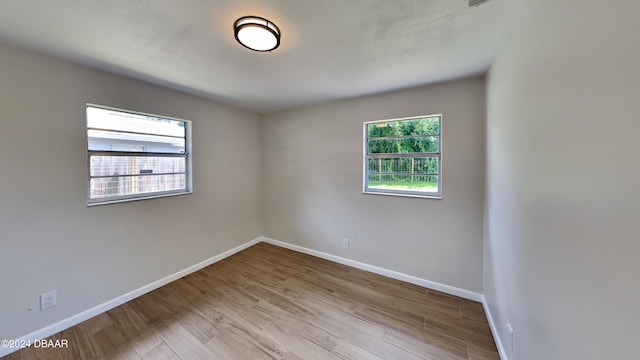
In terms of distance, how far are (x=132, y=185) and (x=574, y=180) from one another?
346 cm

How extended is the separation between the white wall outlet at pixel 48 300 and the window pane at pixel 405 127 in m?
3.59

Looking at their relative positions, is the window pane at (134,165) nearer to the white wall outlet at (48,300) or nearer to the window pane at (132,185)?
the window pane at (132,185)

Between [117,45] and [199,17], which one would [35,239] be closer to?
[117,45]

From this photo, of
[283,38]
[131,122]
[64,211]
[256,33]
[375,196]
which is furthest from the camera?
[375,196]

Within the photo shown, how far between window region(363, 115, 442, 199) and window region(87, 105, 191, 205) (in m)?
2.51

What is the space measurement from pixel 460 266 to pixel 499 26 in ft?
7.36

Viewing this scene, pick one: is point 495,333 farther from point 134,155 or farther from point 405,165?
point 134,155

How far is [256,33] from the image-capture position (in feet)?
4.59

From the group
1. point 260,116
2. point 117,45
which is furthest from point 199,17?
point 260,116

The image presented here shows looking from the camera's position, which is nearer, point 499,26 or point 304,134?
point 499,26

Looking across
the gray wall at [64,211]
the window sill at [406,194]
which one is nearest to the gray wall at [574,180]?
the window sill at [406,194]

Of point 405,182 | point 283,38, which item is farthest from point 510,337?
point 283,38

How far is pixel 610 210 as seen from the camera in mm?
636

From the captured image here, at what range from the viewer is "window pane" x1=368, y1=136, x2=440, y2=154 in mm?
2545
